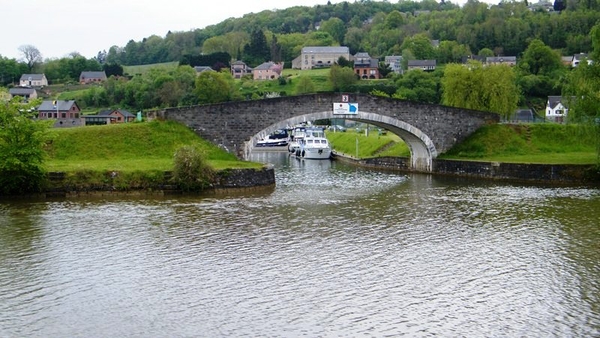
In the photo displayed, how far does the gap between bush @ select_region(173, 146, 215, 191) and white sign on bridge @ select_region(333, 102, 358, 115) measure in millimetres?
12011

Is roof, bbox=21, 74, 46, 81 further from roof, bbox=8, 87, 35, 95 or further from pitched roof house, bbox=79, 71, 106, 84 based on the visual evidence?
roof, bbox=8, 87, 35, 95

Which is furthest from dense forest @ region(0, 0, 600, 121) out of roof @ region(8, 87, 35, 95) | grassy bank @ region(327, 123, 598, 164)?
roof @ region(8, 87, 35, 95)

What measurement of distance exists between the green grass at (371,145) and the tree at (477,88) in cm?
577

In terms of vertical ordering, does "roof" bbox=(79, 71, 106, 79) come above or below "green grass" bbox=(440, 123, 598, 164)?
above

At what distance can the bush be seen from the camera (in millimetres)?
33344

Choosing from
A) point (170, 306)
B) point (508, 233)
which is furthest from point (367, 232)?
point (170, 306)

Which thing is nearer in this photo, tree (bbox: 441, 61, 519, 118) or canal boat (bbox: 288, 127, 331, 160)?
tree (bbox: 441, 61, 519, 118)

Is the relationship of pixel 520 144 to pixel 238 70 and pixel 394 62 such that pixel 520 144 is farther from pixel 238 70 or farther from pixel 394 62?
pixel 394 62

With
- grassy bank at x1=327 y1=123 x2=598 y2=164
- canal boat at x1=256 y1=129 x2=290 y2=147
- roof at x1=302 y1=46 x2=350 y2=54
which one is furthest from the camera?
roof at x1=302 y1=46 x2=350 y2=54

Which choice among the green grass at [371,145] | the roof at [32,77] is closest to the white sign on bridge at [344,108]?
the green grass at [371,145]

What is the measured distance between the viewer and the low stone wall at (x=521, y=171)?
39.0 m

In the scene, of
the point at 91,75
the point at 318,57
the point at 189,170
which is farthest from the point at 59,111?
the point at 318,57

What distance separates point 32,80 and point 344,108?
110731 millimetres

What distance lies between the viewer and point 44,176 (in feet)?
107
